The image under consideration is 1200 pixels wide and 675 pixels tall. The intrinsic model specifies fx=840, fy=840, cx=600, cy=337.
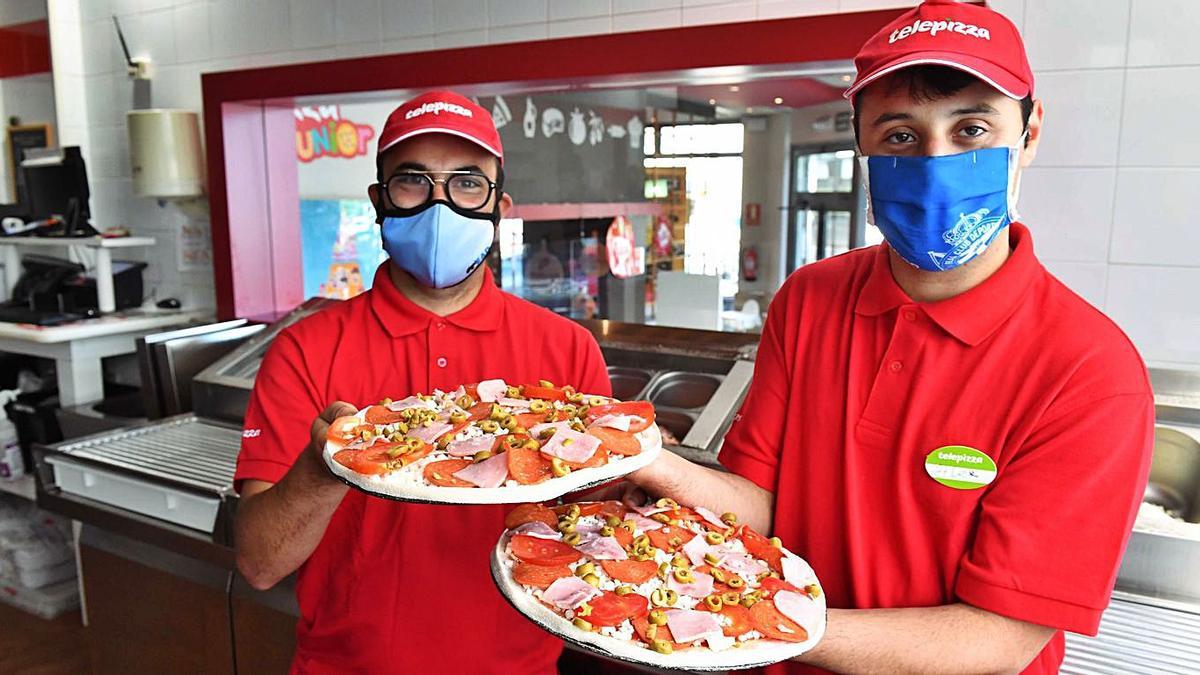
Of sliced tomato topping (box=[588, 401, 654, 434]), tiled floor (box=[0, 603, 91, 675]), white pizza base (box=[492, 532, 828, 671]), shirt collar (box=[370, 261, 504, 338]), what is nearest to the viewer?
white pizza base (box=[492, 532, 828, 671])

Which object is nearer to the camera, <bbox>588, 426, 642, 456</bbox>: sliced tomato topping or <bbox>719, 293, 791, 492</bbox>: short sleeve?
<bbox>588, 426, 642, 456</bbox>: sliced tomato topping

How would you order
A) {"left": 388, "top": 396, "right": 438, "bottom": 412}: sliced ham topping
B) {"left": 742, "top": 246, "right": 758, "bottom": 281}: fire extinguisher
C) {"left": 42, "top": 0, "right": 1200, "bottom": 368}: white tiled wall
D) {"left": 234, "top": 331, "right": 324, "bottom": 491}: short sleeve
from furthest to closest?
{"left": 742, "top": 246, "right": 758, "bottom": 281}: fire extinguisher < {"left": 42, "top": 0, "right": 1200, "bottom": 368}: white tiled wall < {"left": 234, "top": 331, "right": 324, "bottom": 491}: short sleeve < {"left": 388, "top": 396, "right": 438, "bottom": 412}: sliced ham topping

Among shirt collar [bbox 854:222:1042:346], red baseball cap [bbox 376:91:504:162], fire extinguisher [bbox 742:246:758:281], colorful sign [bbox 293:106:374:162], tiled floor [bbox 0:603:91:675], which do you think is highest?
colorful sign [bbox 293:106:374:162]

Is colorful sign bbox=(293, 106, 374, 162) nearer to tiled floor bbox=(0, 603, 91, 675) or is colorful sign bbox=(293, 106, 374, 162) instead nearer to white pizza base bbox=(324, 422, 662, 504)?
tiled floor bbox=(0, 603, 91, 675)

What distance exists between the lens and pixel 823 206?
3.21 m

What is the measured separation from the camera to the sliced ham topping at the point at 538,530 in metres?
1.26

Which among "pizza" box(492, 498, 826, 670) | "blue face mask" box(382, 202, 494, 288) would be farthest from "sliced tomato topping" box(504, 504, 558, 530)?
"blue face mask" box(382, 202, 494, 288)

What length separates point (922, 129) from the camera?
3.87ft

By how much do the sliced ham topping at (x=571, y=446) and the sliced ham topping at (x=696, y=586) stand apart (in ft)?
0.68

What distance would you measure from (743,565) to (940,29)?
30.7 inches

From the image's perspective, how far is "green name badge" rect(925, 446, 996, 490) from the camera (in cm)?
114

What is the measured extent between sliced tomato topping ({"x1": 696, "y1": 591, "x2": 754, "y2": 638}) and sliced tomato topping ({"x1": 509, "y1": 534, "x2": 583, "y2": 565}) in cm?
20

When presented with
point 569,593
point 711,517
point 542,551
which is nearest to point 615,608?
point 569,593

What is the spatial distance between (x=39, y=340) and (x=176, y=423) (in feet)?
4.40
